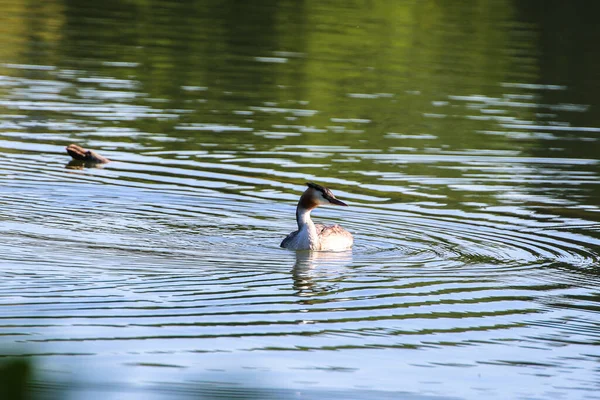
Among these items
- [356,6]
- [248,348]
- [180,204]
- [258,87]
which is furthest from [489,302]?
[356,6]

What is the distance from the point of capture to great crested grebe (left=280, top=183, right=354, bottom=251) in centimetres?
1338

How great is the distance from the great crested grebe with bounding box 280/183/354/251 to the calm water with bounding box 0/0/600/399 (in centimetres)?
16

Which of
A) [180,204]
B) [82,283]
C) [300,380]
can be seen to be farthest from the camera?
[180,204]

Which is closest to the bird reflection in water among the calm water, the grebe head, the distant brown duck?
the calm water

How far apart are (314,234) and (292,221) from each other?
5.77ft

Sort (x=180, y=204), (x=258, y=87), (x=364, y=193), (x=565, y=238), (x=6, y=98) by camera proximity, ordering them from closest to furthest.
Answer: (x=565, y=238)
(x=180, y=204)
(x=364, y=193)
(x=6, y=98)
(x=258, y=87)

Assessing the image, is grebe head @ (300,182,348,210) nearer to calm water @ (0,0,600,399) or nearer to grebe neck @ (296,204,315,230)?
grebe neck @ (296,204,315,230)

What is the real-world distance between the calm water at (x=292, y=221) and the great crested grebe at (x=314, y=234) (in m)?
0.16

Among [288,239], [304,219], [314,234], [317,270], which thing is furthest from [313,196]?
[317,270]

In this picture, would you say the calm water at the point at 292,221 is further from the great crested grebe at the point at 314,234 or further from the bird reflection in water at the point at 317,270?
the great crested grebe at the point at 314,234

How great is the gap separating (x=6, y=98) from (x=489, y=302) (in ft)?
53.1

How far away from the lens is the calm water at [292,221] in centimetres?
869

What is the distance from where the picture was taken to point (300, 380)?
8133 mm

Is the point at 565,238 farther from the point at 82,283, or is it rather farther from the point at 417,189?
the point at 82,283
